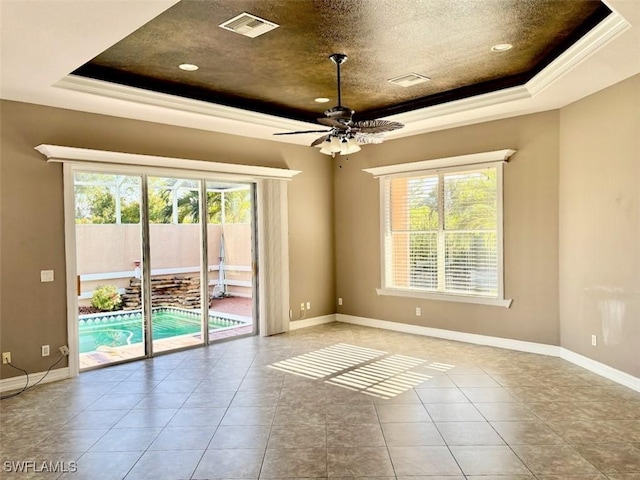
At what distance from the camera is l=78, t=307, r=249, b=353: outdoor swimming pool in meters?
5.25

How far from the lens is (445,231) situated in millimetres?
6398

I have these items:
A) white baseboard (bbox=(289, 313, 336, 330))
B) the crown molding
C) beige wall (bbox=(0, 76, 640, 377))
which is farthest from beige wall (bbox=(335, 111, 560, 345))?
the crown molding

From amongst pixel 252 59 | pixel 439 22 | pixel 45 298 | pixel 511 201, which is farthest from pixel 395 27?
pixel 45 298

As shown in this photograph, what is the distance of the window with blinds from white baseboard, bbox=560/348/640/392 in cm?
109

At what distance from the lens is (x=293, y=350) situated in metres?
5.95

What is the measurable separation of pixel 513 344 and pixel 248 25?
486 centimetres

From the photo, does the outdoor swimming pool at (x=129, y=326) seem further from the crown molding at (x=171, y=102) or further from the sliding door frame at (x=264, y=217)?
the crown molding at (x=171, y=102)

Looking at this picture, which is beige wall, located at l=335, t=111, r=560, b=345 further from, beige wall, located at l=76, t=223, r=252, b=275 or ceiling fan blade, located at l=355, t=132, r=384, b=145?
beige wall, located at l=76, t=223, r=252, b=275

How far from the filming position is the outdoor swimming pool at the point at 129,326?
525 cm

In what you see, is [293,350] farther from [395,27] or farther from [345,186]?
[395,27]

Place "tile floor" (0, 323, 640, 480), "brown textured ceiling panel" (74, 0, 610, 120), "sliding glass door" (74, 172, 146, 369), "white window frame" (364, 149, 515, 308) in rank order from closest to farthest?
"tile floor" (0, 323, 640, 480) < "brown textured ceiling panel" (74, 0, 610, 120) < "sliding glass door" (74, 172, 146, 369) < "white window frame" (364, 149, 515, 308)

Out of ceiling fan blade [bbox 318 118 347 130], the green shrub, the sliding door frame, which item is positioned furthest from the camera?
the sliding door frame

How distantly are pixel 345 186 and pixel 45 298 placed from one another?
4.64 meters

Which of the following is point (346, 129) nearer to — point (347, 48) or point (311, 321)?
point (347, 48)
